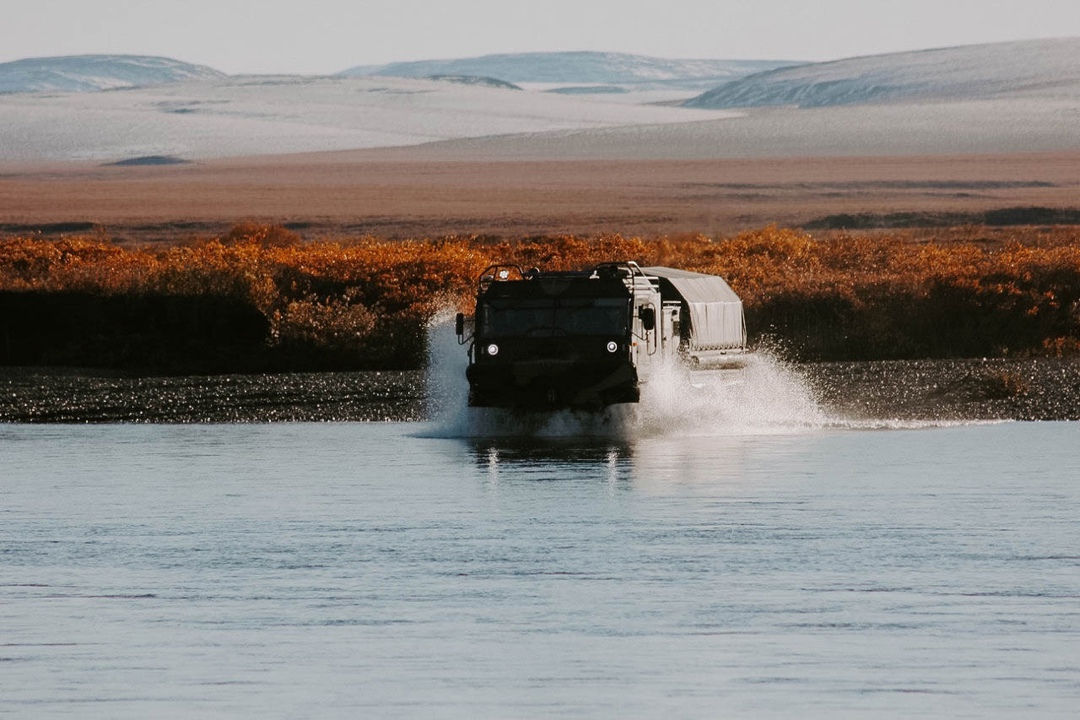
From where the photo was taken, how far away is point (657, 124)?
617ft

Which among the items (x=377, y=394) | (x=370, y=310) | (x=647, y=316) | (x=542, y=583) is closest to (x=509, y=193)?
(x=370, y=310)

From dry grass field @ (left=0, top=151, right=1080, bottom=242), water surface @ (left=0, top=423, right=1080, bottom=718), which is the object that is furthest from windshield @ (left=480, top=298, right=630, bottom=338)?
dry grass field @ (left=0, top=151, right=1080, bottom=242)

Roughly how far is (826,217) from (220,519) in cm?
9353

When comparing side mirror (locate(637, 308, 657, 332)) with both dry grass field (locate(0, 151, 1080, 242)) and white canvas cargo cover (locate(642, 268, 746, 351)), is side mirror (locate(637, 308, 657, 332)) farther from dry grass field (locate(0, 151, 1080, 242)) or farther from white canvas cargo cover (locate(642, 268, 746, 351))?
dry grass field (locate(0, 151, 1080, 242))

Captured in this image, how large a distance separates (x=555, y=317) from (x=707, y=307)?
4.22 m

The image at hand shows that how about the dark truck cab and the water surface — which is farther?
the dark truck cab

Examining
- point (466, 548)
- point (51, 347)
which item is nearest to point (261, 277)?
point (51, 347)

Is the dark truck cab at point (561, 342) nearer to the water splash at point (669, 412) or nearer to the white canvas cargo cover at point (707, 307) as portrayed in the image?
the water splash at point (669, 412)

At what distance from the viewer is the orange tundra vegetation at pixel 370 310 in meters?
45.3

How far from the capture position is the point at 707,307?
32312mm

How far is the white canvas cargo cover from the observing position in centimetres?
3148

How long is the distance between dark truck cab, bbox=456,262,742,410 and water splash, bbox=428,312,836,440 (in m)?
1.29

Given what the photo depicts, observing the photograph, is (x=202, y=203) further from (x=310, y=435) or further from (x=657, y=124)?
(x=310, y=435)

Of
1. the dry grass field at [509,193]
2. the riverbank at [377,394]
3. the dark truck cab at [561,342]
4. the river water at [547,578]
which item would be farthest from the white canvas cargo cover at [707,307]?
the dry grass field at [509,193]
